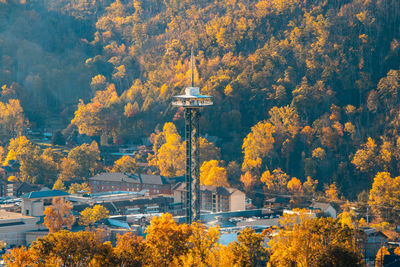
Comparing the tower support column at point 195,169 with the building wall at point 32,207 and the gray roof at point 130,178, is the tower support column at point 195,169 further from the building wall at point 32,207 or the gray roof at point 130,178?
the gray roof at point 130,178

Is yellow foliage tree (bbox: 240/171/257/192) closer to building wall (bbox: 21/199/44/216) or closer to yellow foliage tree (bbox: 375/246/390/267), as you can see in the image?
building wall (bbox: 21/199/44/216)

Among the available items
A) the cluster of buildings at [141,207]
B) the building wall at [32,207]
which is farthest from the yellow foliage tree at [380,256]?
the building wall at [32,207]

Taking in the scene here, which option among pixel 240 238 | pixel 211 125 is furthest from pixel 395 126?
pixel 240 238

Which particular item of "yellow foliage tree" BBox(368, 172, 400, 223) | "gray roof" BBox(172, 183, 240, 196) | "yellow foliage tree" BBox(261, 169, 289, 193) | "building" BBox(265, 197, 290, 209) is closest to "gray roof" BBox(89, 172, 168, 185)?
"gray roof" BBox(172, 183, 240, 196)

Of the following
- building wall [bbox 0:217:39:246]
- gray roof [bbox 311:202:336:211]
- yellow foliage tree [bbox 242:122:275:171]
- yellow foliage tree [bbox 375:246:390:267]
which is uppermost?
yellow foliage tree [bbox 242:122:275:171]

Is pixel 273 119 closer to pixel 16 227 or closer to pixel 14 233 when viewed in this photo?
pixel 16 227
